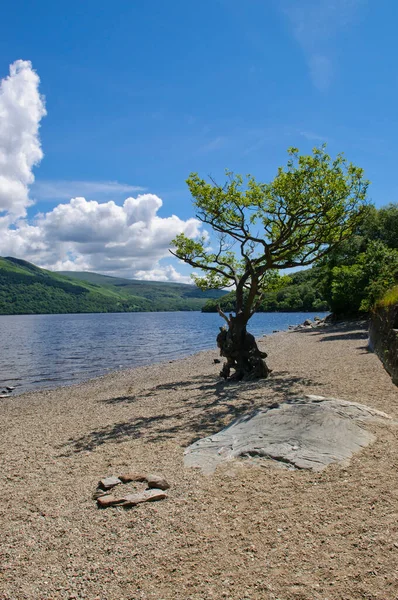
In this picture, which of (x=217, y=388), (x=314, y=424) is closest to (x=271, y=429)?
(x=314, y=424)

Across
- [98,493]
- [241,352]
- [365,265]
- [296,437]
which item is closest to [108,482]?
[98,493]

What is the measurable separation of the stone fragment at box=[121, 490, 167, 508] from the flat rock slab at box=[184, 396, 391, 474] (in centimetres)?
118

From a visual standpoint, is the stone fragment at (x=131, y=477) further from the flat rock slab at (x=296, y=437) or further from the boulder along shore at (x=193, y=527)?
the flat rock slab at (x=296, y=437)

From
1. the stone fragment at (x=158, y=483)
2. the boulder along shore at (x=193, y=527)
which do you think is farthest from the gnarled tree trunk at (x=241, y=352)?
the stone fragment at (x=158, y=483)

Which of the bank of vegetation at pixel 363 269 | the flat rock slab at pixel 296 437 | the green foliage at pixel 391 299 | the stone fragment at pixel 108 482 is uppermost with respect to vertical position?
the bank of vegetation at pixel 363 269

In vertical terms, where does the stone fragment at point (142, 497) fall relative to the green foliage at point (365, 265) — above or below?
below

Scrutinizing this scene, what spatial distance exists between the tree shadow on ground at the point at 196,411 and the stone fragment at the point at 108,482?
2387 millimetres

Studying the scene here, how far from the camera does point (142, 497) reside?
6.65 meters

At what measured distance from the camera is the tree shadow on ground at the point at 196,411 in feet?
34.9

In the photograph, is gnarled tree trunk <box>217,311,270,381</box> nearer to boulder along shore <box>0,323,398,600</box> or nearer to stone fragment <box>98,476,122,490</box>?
boulder along shore <box>0,323,398,600</box>

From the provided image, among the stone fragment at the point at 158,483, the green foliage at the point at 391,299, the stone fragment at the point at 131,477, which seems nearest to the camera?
the stone fragment at the point at 158,483

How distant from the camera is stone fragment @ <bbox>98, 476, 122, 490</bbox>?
24.1 ft

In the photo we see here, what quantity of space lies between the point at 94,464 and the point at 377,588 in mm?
6339

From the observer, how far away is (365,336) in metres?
33.5
